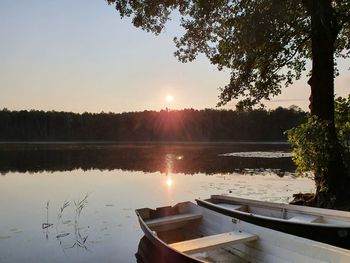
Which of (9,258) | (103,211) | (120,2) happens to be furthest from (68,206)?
(120,2)

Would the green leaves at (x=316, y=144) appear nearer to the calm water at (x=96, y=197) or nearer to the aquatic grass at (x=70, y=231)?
the calm water at (x=96, y=197)

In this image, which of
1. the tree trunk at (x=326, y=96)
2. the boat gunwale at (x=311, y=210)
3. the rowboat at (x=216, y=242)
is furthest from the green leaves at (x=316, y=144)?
the rowboat at (x=216, y=242)

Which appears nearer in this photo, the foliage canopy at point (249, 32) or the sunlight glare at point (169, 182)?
the foliage canopy at point (249, 32)

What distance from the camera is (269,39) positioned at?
1238cm

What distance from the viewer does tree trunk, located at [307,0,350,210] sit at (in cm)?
1194

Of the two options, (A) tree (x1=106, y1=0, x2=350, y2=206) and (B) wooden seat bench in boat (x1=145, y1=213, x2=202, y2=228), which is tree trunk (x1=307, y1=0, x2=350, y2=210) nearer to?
(A) tree (x1=106, y1=0, x2=350, y2=206)

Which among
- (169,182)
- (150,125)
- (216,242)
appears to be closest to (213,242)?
(216,242)

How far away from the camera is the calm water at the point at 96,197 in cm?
1027

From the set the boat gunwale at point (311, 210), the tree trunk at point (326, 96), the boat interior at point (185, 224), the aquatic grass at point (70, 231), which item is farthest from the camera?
the tree trunk at point (326, 96)

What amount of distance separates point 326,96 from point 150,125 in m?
78.9

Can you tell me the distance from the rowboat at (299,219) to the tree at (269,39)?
2.41m

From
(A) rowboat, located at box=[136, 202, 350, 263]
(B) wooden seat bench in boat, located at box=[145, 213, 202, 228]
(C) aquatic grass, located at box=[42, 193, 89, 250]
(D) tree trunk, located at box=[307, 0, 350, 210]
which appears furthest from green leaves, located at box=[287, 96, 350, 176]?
(C) aquatic grass, located at box=[42, 193, 89, 250]

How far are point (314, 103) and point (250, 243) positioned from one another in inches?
234

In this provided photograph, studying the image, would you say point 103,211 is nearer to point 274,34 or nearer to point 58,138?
point 274,34
